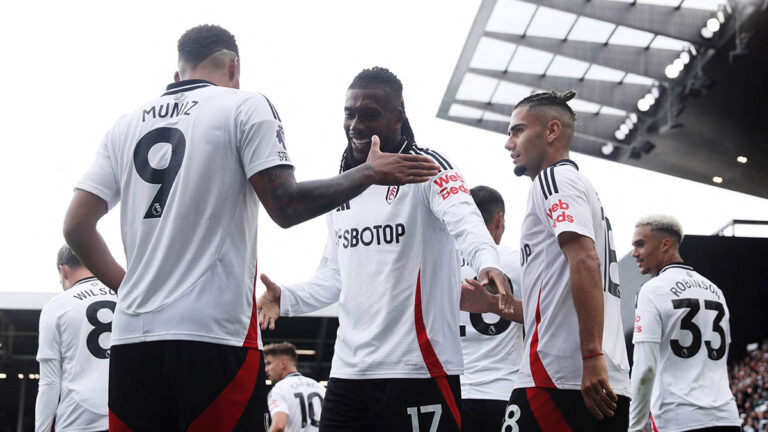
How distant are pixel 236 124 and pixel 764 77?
2176cm

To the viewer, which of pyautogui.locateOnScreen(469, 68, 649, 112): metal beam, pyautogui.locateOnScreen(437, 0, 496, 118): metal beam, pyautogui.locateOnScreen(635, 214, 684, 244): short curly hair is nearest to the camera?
pyautogui.locateOnScreen(635, 214, 684, 244): short curly hair

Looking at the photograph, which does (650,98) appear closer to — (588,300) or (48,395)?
(48,395)

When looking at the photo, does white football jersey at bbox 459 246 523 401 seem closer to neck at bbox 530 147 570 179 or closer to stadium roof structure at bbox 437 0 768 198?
neck at bbox 530 147 570 179

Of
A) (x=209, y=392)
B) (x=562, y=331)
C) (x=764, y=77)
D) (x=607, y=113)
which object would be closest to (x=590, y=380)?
(x=562, y=331)

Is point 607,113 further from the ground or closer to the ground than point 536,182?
further from the ground

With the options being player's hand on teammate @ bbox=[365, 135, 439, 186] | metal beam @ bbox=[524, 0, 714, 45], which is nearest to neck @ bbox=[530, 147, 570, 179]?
player's hand on teammate @ bbox=[365, 135, 439, 186]

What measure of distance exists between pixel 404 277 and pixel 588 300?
0.78 meters

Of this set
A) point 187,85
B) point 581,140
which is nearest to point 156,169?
point 187,85

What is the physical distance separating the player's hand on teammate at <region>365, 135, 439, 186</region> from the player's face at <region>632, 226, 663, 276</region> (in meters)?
3.85

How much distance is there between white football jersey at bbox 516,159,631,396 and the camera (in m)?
3.53

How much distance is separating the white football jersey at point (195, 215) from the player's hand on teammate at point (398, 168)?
0.33 metres

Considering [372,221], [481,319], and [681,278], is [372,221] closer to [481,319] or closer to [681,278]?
[481,319]

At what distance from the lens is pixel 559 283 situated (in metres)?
3.65

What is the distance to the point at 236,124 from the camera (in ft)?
9.71
